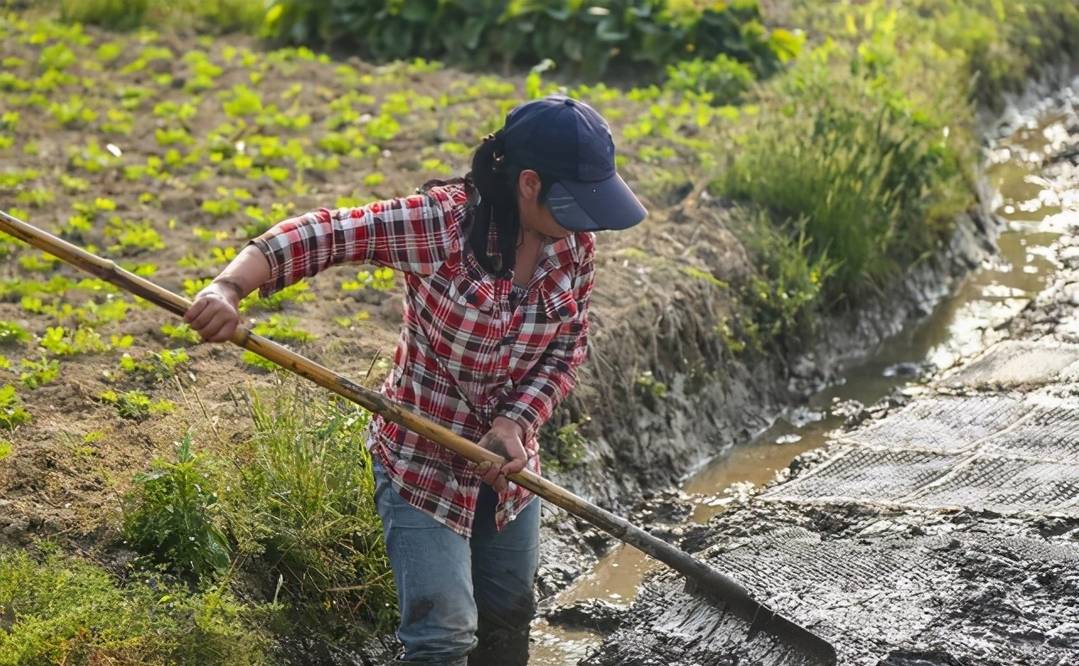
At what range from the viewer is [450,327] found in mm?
4293

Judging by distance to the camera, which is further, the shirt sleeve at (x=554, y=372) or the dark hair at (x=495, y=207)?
the shirt sleeve at (x=554, y=372)

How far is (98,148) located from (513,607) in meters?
5.25

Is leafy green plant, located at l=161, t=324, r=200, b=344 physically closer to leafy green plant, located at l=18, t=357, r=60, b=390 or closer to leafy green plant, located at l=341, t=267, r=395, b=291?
leafy green plant, located at l=18, t=357, r=60, b=390

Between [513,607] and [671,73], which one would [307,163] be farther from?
[513,607]

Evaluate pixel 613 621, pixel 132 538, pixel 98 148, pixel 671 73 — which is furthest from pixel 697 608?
pixel 671 73

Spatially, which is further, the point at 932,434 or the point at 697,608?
the point at 932,434

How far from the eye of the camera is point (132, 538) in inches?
187

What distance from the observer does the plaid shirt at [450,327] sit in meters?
4.20

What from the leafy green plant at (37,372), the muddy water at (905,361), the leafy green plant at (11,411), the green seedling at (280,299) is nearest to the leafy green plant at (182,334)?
the green seedling at (280,299)

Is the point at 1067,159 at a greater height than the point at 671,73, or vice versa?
the point at 671,73

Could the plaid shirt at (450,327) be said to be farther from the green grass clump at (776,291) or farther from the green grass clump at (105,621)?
the green grass clump at (776,291)

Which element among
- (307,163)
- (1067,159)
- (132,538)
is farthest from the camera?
(1067,159)

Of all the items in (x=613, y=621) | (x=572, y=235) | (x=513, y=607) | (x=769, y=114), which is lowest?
(x=613, y=621)

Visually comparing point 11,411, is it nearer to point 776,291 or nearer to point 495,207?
point 495,207
